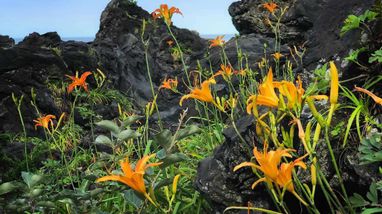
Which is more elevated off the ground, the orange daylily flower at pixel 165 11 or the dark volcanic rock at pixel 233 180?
the orange daylily flower at pixel 165 11

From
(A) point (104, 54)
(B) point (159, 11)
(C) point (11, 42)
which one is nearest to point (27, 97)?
(C) point (11, 42)

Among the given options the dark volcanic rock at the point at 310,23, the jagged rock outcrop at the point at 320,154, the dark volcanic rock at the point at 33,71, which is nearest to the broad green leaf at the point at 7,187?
the jagged rock outcrop at the point at 320,154

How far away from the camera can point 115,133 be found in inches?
103

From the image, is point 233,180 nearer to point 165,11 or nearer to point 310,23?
point 165,11

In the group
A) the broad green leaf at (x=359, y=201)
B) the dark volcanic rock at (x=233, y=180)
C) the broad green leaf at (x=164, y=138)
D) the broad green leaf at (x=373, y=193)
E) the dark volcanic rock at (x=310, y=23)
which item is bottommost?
the dark volcanic rock at (x=233, y=180)

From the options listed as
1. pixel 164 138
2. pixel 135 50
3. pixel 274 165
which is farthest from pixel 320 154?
pixel 135 50

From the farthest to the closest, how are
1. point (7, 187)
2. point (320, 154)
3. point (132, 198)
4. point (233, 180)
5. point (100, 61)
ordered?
point (100, 61) < point (233, 180) < point (7, 187) < point (320, 154) < point (132, 198)

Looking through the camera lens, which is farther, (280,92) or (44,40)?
(44,40)

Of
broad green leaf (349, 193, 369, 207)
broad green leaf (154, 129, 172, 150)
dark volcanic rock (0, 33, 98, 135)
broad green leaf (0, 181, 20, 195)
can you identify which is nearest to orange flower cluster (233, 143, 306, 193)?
broad green leaf (349, 193, 369, 207)

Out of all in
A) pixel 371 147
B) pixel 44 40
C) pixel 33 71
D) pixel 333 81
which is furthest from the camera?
pixel 44 40

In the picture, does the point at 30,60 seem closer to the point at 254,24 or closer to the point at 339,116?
the point at 254,24

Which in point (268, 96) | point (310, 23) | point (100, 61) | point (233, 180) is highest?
point (310, 23)

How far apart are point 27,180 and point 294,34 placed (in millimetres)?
9001

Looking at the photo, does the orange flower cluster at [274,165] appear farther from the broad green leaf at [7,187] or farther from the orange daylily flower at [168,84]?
the orange daylily flower at [168,84]
